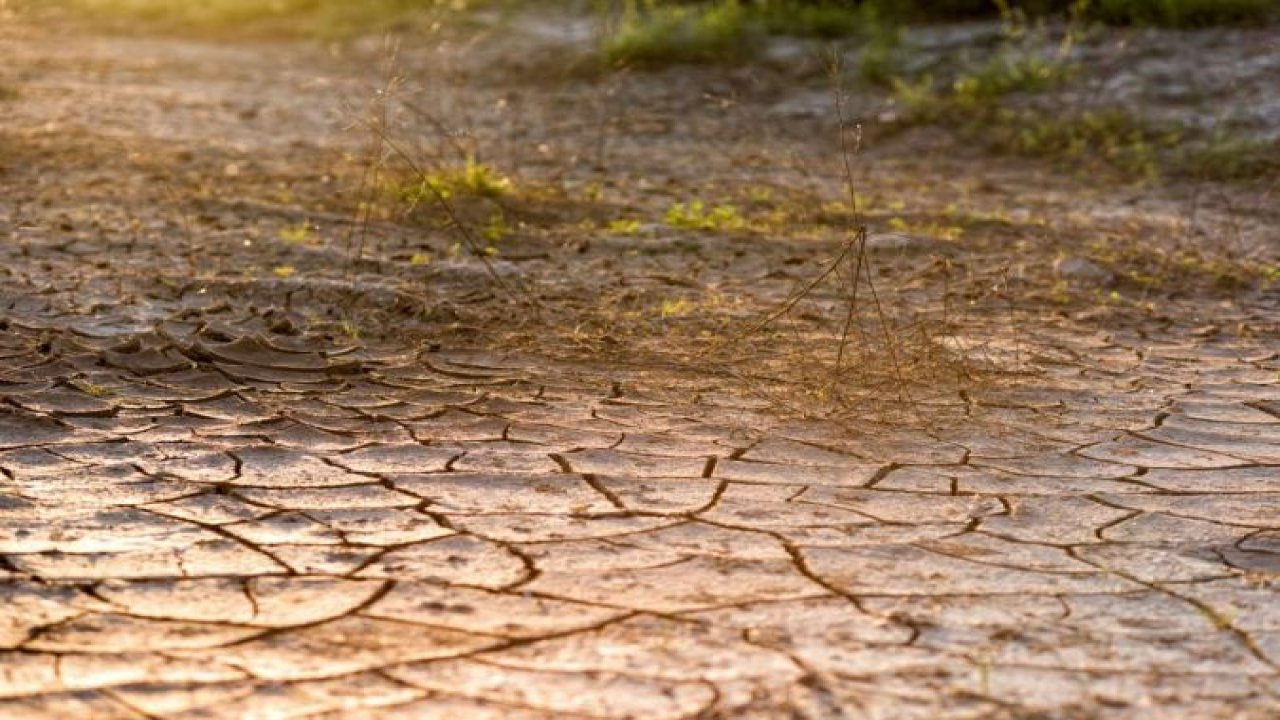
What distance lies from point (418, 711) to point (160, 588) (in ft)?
2.12

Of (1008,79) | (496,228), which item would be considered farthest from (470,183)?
(1008,79)

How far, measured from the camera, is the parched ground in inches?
106

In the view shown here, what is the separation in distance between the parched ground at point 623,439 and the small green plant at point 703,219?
3cm

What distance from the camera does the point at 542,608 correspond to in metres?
2.90

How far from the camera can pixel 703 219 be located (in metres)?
Result: 6.19

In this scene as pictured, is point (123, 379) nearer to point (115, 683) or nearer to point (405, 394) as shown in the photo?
point (405, 394)

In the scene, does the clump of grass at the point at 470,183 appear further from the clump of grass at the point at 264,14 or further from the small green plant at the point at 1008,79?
the clump of grass at the point at 264,14

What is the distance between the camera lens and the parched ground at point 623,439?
2686 millimetres

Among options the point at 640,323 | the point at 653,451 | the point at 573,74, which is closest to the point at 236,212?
the point at 640,323

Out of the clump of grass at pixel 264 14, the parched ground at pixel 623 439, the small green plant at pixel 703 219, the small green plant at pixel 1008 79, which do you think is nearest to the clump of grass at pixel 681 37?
the small green plant at pixel 1008 79

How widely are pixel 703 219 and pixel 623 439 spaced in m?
2.39

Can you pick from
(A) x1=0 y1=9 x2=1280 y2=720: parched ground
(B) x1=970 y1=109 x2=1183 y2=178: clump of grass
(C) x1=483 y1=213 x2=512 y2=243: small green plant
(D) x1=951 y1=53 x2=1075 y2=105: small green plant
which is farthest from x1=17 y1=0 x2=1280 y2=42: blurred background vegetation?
(A) x1=0 y1=9 x2=1280 y2=720: parched ground

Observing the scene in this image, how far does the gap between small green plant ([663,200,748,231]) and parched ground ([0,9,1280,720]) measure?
26mm

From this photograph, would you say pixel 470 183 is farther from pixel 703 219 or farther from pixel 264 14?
pixel 264 14
